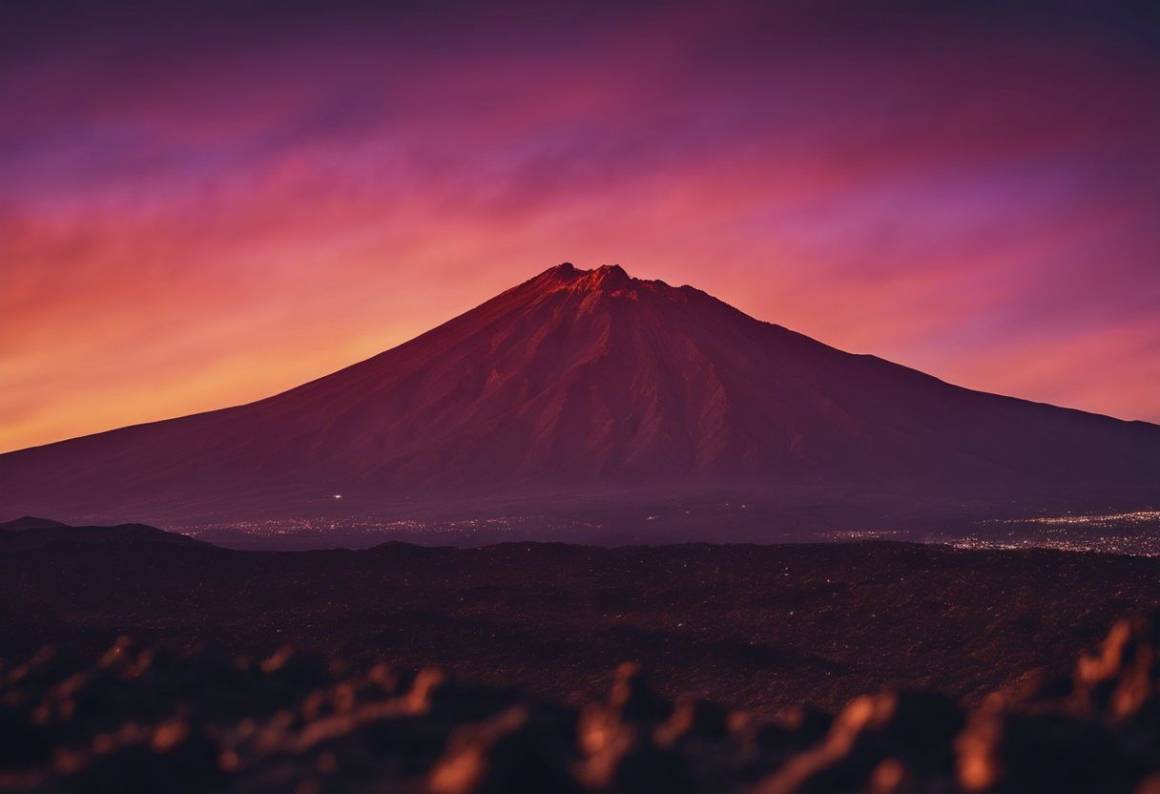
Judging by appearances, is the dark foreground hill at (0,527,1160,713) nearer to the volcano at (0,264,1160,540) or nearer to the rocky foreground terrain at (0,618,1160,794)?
the rocky foreground terrain at (0,618,1160,794)

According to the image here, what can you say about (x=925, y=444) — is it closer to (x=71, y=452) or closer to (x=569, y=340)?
(x=569, y=340)

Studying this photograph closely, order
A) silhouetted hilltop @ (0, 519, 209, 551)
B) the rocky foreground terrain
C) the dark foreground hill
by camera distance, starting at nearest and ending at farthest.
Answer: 1. the rocky foreground terrain
2. the dark foreground hill
3. silhouetted hilltop @ (0, 519, 209, 551)

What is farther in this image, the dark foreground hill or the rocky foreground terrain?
the dark foreground hill

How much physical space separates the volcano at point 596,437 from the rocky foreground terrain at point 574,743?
3223 inches

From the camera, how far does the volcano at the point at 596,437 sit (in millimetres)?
108000

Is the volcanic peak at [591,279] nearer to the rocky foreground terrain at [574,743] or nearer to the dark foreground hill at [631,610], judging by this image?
the dark foreground hill at [631,610]

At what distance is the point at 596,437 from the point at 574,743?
4639 inches

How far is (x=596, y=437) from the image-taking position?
124312 mm

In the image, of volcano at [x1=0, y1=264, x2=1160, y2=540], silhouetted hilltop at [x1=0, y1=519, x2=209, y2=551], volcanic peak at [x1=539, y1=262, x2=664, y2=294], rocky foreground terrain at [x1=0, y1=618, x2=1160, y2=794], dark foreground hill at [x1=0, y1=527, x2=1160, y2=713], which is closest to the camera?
rocky foreground terrain at [x1=0, y1=618, x2=1160, y2=794]

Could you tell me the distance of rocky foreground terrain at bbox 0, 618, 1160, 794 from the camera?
509 cm

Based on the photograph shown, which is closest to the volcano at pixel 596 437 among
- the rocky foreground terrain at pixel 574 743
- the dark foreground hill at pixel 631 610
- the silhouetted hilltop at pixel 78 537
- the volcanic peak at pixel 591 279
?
the volcanic peak at pixel 591 279

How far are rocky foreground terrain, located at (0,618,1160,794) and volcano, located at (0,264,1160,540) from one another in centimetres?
8185

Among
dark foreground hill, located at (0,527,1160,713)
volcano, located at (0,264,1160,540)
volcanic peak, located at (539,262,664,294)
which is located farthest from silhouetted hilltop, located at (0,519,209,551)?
volcanic peak, located at (539,262,664,294)

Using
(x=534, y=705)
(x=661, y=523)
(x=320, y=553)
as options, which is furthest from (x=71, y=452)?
(x=534, y=705)
